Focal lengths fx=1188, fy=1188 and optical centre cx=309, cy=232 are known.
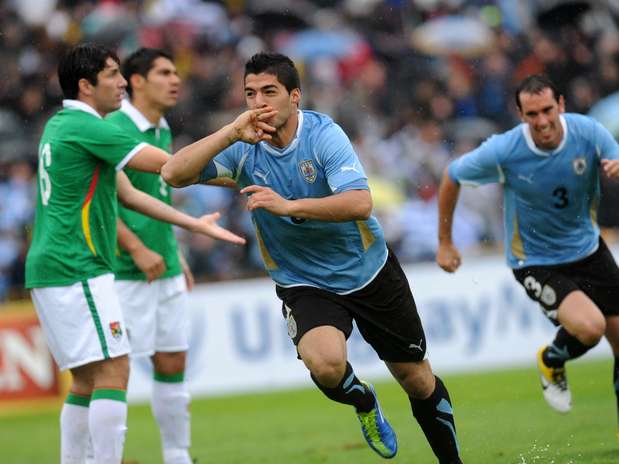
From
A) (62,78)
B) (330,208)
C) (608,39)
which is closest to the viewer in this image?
(330,208)

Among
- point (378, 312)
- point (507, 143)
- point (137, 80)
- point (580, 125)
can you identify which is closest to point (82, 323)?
point (378, 312)

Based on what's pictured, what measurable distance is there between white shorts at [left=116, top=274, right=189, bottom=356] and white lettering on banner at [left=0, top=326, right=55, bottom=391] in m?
6.81

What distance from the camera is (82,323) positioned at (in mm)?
7398

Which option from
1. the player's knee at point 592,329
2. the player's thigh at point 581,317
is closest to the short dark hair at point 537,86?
the player's thigh at point 581,317

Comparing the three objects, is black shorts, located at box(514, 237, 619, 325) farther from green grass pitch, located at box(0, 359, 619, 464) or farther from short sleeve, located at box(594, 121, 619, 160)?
green grass pitch, located at box(0, 359, 619, 464)

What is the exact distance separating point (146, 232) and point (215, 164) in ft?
7.25

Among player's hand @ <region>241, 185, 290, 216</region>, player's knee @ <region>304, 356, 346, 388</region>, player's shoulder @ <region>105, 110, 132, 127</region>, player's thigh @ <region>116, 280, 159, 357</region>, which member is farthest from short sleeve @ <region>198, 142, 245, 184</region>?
player's shoulder @ <region>105, 110, 132, 127</region>

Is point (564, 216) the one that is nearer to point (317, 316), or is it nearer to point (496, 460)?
point (496, 460)

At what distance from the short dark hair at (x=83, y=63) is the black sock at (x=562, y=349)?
402 cm

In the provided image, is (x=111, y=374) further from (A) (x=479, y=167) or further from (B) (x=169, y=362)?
(A) (x=479, y=167)

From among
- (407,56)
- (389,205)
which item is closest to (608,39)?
(407,56)

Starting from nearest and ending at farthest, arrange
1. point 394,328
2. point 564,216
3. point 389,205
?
point 394,328, point 564,216, point 389,205

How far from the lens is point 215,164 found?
717 centimetres

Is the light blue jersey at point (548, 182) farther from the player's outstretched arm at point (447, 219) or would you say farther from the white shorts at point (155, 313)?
the white shorts at point (155, 313)
